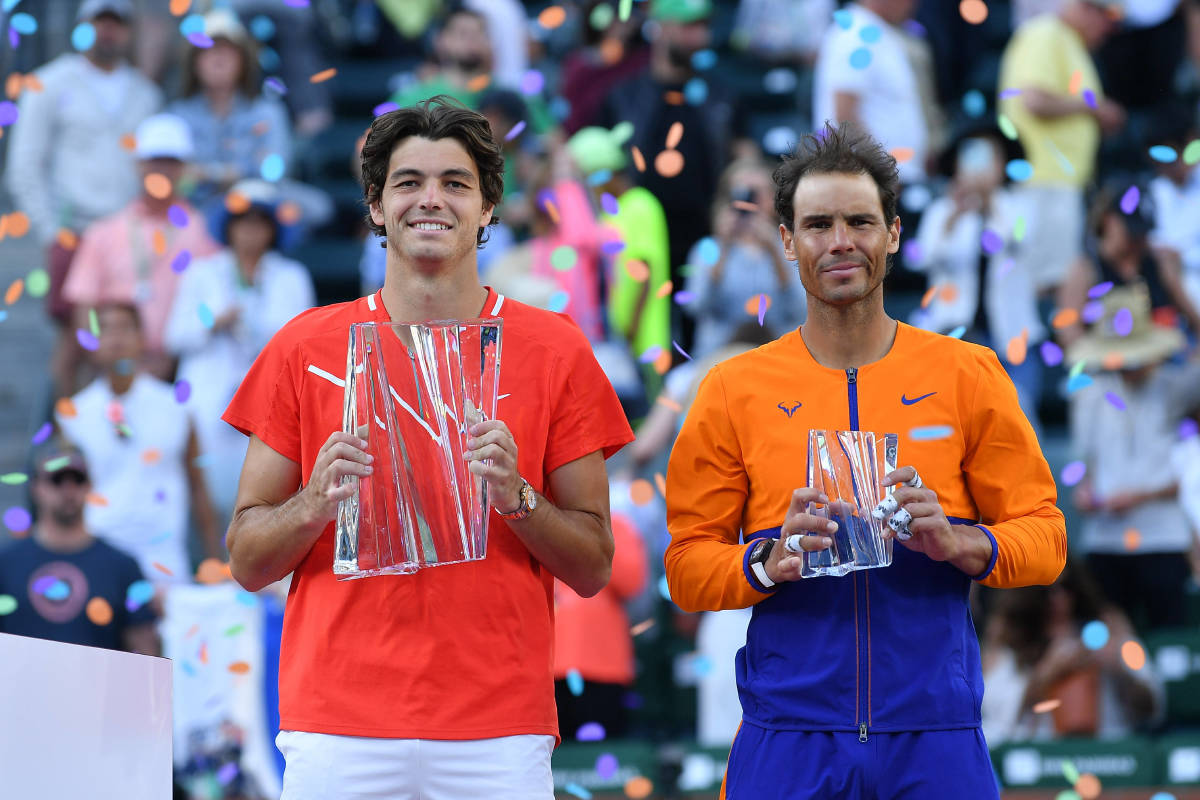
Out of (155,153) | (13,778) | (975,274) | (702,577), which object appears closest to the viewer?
(13,778)

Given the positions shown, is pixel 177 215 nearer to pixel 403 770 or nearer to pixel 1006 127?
pixel 1006 127

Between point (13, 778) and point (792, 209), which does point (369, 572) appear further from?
point (792, 209)

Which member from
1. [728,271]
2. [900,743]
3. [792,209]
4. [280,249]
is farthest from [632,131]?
[900,743]

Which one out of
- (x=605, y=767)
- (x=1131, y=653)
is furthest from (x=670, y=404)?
(x=1131, y=653)

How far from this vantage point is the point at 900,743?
267 centimetres

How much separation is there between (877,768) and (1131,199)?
471 centimetres

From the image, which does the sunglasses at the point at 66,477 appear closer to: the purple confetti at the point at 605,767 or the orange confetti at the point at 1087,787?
the purple confetti at the point at 605,767

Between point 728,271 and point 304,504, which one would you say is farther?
point 728,271

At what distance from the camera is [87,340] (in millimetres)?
6820

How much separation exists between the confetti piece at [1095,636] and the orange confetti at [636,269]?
2193mm

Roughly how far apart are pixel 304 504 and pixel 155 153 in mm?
Result: 4825

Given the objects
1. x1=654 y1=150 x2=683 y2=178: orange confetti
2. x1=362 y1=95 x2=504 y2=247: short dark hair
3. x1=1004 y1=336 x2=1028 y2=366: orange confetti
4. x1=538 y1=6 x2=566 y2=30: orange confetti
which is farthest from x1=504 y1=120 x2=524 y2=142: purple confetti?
x1=1004 y1=336 x2=1028 y2=366: orange confetti

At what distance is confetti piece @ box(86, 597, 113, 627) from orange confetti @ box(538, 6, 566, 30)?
4.39 metres

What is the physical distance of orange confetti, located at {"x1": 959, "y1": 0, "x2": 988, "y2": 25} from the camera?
26.5 ft
